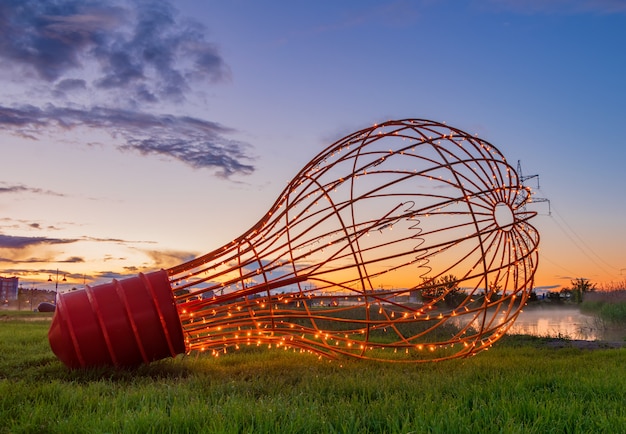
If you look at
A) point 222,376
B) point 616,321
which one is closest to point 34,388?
point 222,376

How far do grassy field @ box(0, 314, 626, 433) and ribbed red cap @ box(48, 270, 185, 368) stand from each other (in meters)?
0.18

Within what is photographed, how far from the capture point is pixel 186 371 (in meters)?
5.52

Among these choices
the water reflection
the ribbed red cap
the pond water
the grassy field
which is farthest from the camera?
the water reflection

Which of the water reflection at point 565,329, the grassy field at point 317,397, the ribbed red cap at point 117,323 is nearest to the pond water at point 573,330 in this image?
the water reflection at point 565,329

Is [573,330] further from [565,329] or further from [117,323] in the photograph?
[117,323]

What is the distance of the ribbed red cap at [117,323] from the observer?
205 inches

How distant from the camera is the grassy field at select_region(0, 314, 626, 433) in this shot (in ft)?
10.0

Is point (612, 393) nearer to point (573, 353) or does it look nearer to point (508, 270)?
point (508, 270)

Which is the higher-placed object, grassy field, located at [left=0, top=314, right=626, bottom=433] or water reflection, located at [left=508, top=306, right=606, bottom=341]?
grassy field, located at [left=0, top=314, right=626, bottom=433]

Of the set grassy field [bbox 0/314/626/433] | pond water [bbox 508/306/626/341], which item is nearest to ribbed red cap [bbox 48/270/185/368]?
grassy field [bbox 0/314/626/433]

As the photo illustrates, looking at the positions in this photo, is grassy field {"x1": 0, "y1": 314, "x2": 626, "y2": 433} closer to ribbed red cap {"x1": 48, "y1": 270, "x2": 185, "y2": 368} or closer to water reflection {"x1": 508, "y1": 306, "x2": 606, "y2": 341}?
ribbed red cap {"x1": 48, "y1": 270, "x2": 185, "y2": 368}

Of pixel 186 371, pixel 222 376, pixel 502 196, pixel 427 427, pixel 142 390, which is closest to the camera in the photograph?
pixel 427 427

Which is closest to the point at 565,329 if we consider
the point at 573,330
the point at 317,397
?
the point at 573,330

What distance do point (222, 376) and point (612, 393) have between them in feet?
10.5
